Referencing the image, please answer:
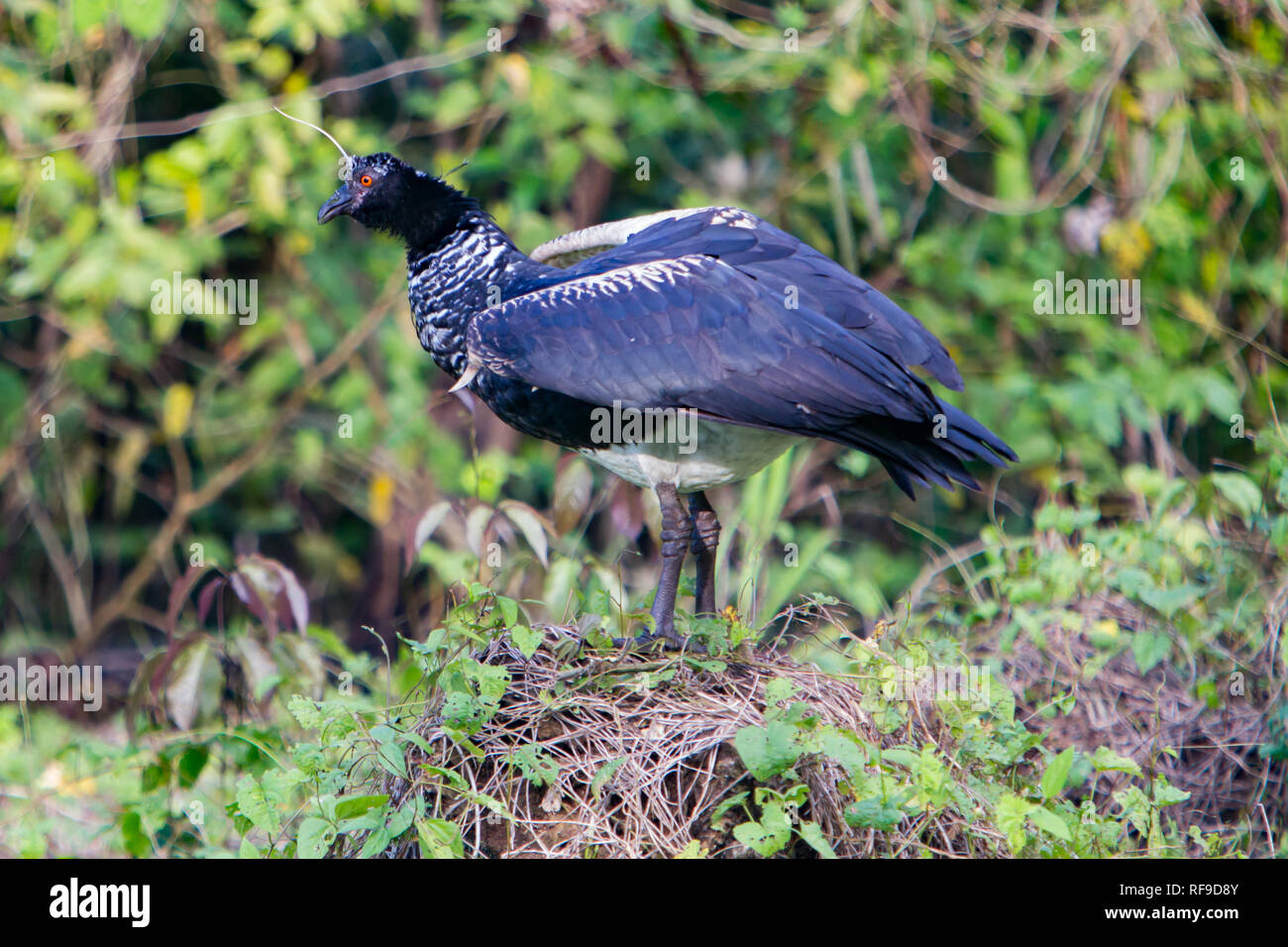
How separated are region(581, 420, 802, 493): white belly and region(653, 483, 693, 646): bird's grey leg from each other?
0.15 ft

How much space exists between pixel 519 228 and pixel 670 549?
326 cm

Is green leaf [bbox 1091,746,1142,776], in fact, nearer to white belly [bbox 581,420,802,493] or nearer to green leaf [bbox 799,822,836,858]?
green leaf [bbox 799,822,836,858]

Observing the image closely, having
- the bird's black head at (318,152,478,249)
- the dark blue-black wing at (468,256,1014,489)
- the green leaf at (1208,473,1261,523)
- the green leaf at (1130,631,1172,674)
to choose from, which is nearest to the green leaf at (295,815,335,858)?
the dark blue-black wing at (468,256,1014,489)

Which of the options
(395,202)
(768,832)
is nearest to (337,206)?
(395,202)

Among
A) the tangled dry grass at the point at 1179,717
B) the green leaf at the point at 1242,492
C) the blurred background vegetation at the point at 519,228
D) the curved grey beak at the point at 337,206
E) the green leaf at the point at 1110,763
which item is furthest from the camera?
the blurred background vegetation at the point at 519,228

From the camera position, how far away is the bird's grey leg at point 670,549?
3109 millimetres

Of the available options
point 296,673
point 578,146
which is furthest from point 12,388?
point 296,673

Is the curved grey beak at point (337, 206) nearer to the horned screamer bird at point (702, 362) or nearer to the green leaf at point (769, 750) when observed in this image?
the horned screamer bird at point (702, 362)

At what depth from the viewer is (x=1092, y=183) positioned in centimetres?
629

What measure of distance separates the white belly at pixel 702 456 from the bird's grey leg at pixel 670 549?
0.04 m

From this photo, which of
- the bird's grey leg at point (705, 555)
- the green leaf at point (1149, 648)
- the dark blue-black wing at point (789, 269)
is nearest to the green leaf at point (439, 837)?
the bird's grey leg at point (705, 555)

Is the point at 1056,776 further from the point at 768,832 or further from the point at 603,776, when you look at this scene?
the point at 603,776

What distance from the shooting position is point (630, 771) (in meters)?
2.67

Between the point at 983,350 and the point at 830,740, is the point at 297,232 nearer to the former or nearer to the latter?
the point at 983,350
